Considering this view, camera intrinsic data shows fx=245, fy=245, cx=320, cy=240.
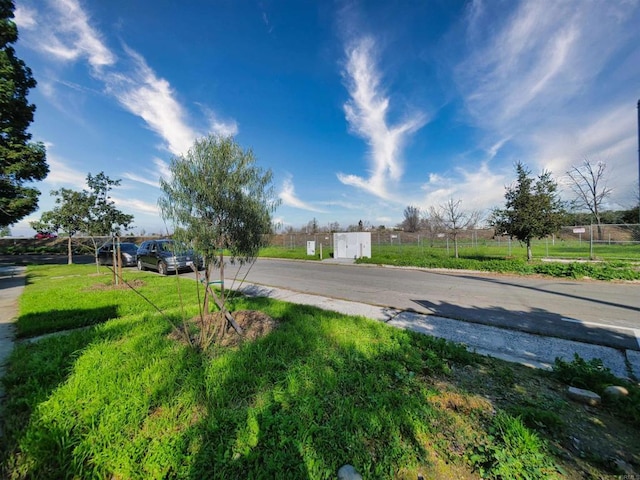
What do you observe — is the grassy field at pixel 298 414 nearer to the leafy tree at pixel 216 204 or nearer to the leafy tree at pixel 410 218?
the leafy tree at pixel 216 204

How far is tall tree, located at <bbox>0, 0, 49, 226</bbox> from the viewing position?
9922mm

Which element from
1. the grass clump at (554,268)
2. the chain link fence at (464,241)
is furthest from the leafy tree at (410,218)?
the grass clump at (554,268)

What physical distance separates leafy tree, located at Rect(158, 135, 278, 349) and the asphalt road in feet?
1.99

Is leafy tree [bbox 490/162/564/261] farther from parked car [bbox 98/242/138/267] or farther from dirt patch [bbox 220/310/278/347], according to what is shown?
parked car [bbox 98/242/138/267]

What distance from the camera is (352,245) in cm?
1809

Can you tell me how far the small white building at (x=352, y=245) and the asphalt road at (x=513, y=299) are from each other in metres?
7.32

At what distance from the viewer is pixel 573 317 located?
5.08m

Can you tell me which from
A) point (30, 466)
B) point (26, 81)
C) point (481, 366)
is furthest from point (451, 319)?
point (26, 81)

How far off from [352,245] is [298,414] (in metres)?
16.1

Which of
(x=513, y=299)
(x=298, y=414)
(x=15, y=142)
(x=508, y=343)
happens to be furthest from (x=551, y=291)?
(x=15, y=142)

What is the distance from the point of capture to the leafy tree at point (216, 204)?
144 inches

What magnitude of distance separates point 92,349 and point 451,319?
6.21 meters

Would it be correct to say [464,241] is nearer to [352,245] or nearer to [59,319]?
[352,245]

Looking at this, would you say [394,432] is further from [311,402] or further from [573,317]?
[573,317]
